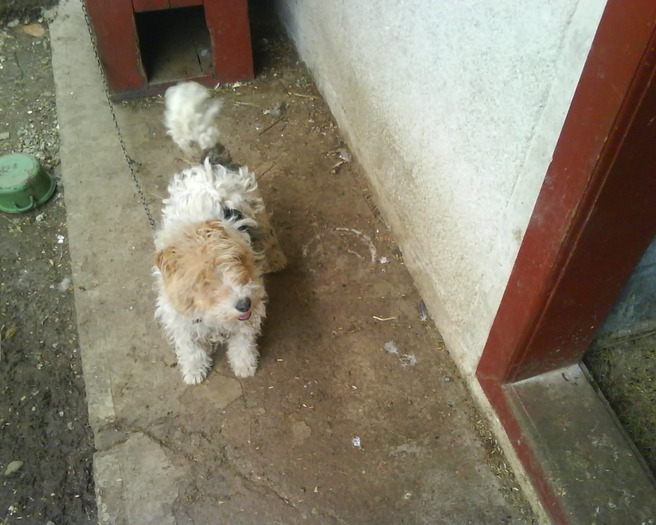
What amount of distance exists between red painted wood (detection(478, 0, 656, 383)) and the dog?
1.15 metres

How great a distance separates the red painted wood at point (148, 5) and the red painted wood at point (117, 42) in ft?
0.14

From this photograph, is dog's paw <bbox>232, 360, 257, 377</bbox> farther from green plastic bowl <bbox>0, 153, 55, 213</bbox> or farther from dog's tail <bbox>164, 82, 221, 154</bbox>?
green plastic bowl <bbox>0, 153, 55, 213</bbox>

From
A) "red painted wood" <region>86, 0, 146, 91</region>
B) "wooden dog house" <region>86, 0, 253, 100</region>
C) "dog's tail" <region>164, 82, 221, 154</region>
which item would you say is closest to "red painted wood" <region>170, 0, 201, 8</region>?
"wooden dog house" <region>86, 0, 253, 100</region>

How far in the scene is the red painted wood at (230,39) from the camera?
13.9 feet

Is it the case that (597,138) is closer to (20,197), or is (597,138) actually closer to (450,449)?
(450,449)

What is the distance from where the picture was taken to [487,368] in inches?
109

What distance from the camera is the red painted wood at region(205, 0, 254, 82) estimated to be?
4.24 m

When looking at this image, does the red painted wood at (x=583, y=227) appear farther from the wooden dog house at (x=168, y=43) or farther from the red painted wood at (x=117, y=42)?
the red painted wood at (x=117, y=42)

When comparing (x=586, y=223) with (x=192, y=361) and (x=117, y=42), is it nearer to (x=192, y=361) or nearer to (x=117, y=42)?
(x=192, y=361)

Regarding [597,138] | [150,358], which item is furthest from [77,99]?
[597,138]

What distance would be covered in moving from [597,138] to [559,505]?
62.5 inches

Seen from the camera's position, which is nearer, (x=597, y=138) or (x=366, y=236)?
(x=597, y=138)

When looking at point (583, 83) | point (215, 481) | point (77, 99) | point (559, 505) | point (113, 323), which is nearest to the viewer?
point (583, 83)

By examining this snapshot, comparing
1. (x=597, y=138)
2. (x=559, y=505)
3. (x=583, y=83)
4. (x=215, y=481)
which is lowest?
(x=215, y=481)
